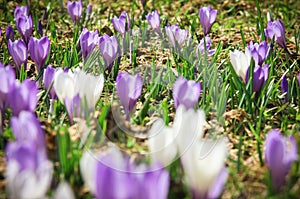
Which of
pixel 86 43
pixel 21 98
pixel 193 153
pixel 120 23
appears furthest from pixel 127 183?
pixel 120 23

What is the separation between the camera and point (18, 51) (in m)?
2.20

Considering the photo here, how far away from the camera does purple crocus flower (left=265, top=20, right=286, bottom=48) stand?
2557 millimetres

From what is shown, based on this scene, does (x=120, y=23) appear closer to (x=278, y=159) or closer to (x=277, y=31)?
(x=277, y=31)

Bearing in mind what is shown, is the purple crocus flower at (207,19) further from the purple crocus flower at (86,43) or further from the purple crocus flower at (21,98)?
the purple crocus flower at (21,98)

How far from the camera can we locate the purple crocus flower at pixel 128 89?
5.66 feet

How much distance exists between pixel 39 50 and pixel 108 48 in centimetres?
32

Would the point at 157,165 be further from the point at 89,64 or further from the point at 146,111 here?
the point at 89,64

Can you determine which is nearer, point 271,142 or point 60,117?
point 271,142

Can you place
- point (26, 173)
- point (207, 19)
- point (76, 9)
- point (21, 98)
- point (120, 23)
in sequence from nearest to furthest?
point (26, 173)
point (21, 98)
point (120, 23)
point (207, 19)
point (76, 9)

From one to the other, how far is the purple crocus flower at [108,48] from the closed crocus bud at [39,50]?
0.26 metres

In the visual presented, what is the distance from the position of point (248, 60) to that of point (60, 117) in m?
0.83

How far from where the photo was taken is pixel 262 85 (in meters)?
1.97

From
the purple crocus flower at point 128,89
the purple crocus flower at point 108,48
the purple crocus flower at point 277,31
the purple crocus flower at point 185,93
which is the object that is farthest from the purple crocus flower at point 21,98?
the purple crocus flower at point 277,31

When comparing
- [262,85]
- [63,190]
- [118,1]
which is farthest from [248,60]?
[118,1]
